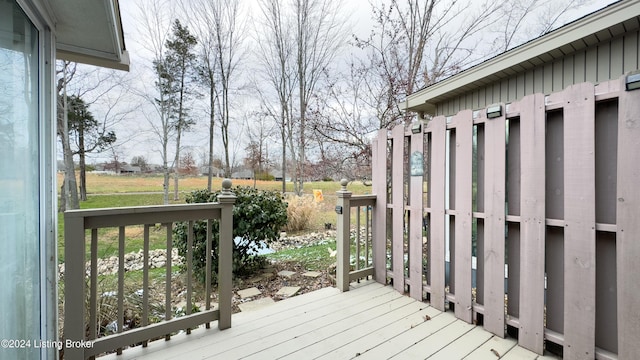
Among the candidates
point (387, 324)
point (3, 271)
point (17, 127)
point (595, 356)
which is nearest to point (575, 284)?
point (595, 356)

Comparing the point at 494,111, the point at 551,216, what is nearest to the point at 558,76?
the point at 494,111

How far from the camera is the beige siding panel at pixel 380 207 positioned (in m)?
3.02

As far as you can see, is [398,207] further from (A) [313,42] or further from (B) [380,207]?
(A) [313,42]

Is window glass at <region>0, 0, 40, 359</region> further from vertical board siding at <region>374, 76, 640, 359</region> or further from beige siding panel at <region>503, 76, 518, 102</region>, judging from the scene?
beige siding panel at <region>503, 76, 518, 102</region>

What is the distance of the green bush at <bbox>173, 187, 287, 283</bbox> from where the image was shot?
3.55 metres

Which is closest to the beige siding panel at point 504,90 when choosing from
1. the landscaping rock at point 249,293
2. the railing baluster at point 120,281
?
the landscaping rock at point 249,293

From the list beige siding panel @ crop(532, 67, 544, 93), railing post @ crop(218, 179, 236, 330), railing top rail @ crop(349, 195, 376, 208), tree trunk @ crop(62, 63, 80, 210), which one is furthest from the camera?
tree trunk @ crop(62, 63, 80, 210)

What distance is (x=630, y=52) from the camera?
251 centimetres

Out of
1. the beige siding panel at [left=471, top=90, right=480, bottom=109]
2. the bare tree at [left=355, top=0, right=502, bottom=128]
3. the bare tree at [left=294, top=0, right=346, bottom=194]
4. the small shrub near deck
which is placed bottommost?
the small shrub near deck

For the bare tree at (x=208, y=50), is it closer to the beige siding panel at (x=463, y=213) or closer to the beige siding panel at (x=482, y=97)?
the beige siding panel at (x=482, y=97)

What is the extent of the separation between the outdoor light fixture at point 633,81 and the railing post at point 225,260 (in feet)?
8.51

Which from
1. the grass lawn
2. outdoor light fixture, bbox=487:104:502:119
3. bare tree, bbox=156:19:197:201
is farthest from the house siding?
bare tree, bbox=156:19:197:201

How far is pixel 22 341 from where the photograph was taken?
4.45ft

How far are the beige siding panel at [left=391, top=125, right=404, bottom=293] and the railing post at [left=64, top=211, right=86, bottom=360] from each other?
2547 mm
